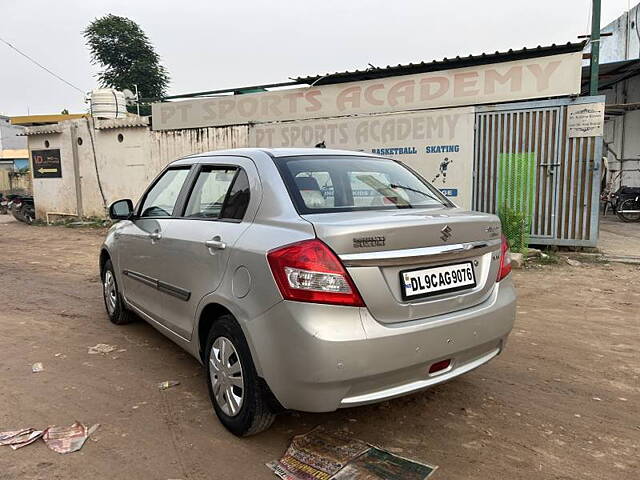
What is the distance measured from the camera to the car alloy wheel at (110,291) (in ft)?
15.7

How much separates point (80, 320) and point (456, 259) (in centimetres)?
409

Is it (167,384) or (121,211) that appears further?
(121,211)

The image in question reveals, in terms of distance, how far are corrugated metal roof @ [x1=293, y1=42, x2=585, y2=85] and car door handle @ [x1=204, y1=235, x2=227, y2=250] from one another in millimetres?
7917

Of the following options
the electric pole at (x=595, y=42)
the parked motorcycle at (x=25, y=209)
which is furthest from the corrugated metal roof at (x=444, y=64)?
the parked motorcycle at (x=25, y=209)

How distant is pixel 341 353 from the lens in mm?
2242

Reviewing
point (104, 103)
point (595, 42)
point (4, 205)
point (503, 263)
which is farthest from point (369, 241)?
point (4, 205)

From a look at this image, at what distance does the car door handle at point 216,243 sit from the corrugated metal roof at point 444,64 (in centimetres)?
792

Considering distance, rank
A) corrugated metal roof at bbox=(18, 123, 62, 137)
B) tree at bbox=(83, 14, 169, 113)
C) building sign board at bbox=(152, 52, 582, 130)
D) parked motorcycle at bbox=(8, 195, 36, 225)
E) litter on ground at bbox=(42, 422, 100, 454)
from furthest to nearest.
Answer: tree at bbox=(83, 14, 169, 113) → parked motorcycle at bbox=(8, 195, 36, 225) → corrugated metal roof at bbox=(18, 123, 62, 137) → building sign board at bbox=(152, 52, 582, 130) → litter on ground at bbox=(42, 422, 100, 454)

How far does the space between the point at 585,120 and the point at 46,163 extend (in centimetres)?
1515

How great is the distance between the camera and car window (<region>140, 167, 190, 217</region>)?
148 inches

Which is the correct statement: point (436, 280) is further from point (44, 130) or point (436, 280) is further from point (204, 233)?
point (44, 130)

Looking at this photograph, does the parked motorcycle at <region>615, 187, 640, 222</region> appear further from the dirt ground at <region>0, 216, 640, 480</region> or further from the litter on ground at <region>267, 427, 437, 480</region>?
the litter on ground at <region>267, 427, 437, 480</region>

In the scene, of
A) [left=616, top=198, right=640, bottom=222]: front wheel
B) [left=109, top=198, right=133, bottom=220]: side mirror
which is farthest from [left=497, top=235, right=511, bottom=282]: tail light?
[left=616, top=198, right=640, bottom=222]: front wheel

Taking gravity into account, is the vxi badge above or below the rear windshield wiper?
below
